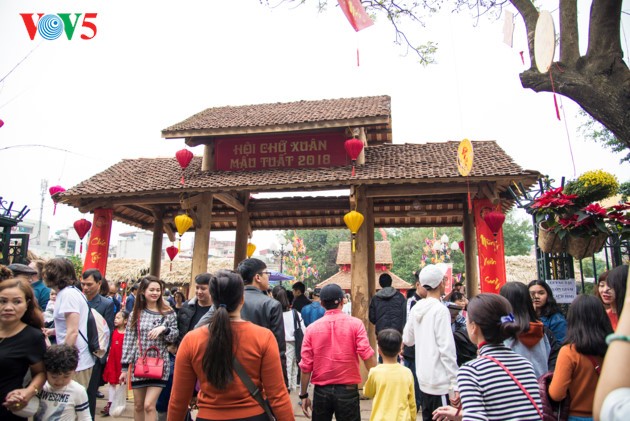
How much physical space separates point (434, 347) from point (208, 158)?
784 centimetres

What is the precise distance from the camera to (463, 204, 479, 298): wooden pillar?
29.7ft

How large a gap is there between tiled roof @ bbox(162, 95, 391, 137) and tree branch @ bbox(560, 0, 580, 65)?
3938mm

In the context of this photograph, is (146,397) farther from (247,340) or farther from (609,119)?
(609,119)

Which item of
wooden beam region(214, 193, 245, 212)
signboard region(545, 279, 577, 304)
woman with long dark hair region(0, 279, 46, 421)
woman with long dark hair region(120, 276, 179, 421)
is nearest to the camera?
woman with long dark hair region(0, 279, 46, 421)

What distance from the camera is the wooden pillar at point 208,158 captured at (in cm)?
1001

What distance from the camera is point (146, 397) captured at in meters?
3.83

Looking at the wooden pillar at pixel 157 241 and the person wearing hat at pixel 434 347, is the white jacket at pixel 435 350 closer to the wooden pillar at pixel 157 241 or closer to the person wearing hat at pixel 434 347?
the person wearing hat at pixel 434 347

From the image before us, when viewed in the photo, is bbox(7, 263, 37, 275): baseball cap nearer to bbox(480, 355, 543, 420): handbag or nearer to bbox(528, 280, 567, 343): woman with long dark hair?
bbox(480, 355, 543, 420): handbag

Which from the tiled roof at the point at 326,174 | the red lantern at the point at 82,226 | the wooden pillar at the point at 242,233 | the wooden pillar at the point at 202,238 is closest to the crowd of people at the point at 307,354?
the tiled roof at the point at 326,174

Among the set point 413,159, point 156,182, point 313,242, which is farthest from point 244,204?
point 313,242

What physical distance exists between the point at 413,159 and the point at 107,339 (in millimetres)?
7010

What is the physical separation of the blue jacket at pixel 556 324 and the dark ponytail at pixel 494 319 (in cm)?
174

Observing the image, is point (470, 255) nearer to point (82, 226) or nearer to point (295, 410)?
point (295, 410)

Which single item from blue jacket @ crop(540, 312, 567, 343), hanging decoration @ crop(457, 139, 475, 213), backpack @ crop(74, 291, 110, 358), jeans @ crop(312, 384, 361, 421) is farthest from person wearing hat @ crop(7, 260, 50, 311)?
hanging decoration @ crop(457, 139, 475, 213)
